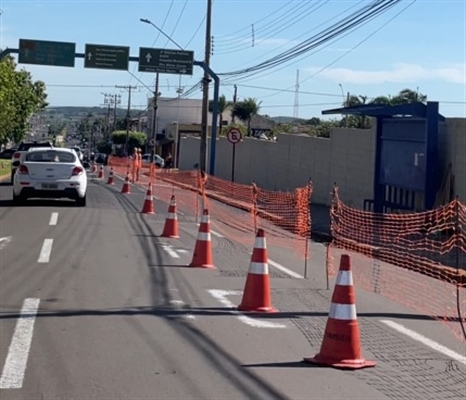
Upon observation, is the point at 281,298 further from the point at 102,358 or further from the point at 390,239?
the point at 390,239

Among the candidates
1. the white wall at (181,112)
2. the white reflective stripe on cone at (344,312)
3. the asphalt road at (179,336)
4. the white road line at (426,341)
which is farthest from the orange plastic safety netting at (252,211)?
the white wall at (181,112)

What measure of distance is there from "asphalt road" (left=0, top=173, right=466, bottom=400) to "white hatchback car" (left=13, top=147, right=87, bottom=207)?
813 cm

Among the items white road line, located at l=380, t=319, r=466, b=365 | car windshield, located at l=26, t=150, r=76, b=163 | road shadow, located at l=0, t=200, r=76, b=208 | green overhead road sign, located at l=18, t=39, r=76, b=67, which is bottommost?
white road line, located at l=380, t=319, r=466, b=365

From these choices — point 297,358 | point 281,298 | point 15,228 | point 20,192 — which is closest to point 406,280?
point 281,298

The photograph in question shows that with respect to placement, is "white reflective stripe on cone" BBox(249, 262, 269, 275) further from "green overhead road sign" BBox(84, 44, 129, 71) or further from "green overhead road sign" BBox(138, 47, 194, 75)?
"green overhead road sign" BBox(84, 44, 129, 71)

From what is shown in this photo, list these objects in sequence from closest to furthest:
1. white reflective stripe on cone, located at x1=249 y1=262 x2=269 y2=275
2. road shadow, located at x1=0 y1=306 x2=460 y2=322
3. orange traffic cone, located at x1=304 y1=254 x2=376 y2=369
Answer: orange traffic cone, located at x1=304 y1=254 x2=376 y2=369 < road shadow, located at x1=0 y1=306 x2=460 y2=322 < white reflective stripe on cone, located at x1=249 y1=262 x2=269 y2=275

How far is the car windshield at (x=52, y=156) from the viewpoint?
2494 cm

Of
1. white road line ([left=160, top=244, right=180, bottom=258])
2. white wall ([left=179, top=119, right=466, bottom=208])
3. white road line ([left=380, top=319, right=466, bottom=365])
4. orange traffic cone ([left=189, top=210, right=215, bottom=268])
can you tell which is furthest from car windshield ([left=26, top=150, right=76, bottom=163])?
white road line ([left=380, top=319, right=466, bottom=365])

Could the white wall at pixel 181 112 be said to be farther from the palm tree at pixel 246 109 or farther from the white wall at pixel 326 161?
the white wall at pixel 326 161

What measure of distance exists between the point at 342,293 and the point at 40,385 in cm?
270

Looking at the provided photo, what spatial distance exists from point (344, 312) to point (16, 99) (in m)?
68.0

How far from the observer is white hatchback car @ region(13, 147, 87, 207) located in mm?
24250

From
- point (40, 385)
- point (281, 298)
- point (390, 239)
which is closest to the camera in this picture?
point (40, 385)

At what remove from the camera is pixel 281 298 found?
39.3 ft
